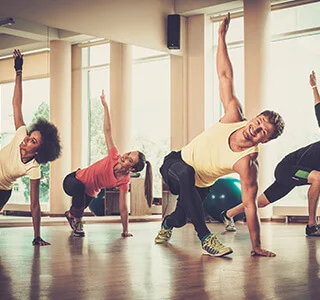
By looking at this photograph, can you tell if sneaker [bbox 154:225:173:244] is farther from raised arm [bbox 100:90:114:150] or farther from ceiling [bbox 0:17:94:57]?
ceiling [bbox 0:17:94:57]

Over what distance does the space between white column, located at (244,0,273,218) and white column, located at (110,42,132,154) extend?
1493mm

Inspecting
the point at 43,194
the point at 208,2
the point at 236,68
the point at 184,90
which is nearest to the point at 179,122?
the point at 184,90

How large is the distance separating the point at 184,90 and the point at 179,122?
44 cm

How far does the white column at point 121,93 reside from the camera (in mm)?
7824

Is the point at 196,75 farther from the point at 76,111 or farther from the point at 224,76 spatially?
the point at 224,76

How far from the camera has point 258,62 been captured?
7703 millimetres

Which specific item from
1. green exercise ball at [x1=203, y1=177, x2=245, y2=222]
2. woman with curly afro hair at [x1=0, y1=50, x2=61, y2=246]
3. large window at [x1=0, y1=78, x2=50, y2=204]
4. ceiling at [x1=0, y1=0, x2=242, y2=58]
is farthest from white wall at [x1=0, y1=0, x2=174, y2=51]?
woman with curly afro hair at [x1=0, y1=50, x2=61, y2=246]

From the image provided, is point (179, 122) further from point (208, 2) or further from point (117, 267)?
point (117, 267)

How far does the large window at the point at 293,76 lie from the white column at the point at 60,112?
2.38 metres

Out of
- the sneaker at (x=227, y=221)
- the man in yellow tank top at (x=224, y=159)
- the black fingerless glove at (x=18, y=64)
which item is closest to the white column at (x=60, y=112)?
the sneaker at (x=227, y=221)

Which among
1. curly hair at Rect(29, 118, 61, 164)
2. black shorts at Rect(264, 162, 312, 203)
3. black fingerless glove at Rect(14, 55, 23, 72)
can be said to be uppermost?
black fingerless glove at Rect(14, 55, 23, 72)

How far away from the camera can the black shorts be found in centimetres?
502

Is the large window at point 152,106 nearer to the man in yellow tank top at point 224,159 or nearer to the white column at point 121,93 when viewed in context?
the white column at point 121,93

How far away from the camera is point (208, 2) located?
8227 mm
